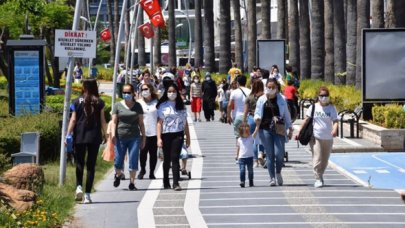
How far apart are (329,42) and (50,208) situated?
1315 inches

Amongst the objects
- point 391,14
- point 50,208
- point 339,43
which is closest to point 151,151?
point 50,208

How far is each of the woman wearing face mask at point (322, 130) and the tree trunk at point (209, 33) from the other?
39.4 meters

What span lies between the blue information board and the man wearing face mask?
9.99 meters

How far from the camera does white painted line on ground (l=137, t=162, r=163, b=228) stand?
48.1 feet

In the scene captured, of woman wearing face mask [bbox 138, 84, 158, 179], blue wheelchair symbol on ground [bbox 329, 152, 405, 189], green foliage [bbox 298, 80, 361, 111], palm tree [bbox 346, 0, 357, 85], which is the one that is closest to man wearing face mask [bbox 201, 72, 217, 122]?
green foliage [bbox 298, 80, 361, 111]

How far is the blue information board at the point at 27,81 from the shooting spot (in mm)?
30297

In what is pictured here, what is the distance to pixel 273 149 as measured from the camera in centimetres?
1916

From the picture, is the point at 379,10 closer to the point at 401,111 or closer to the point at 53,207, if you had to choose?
the point at 401,111

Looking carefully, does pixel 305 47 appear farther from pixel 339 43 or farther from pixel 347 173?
pixel 347 173

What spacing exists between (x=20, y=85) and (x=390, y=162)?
1055cm

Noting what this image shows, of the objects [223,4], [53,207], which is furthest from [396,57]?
[223,4]

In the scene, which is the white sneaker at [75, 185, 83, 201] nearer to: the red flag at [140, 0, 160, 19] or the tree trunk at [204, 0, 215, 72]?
the red flag at [140, 0, 160, 19]

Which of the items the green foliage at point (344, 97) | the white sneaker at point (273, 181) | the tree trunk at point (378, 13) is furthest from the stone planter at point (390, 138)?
the tree trunk at point (378, 13)

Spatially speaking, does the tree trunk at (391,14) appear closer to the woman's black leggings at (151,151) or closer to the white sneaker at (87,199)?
the woman's black leggings at (151,151)
